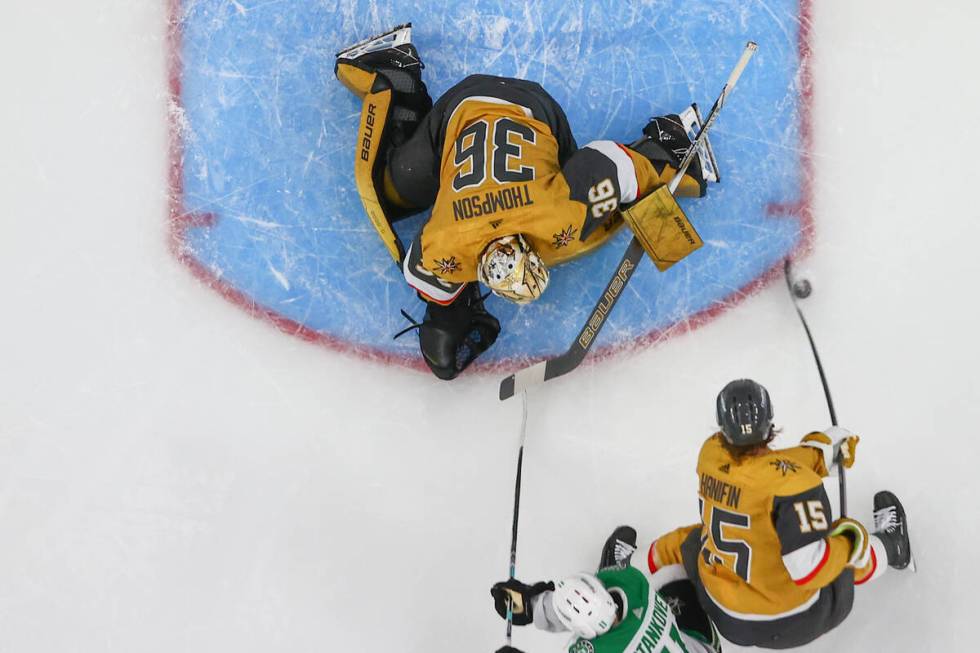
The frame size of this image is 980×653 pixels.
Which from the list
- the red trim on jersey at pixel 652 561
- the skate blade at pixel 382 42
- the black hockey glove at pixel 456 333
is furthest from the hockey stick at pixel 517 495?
the skate blade at pixel 382 42

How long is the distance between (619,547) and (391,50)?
7.25 ft

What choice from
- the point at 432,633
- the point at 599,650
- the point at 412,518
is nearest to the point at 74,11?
the point at 412,518

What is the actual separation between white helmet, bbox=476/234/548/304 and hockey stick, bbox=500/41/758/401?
50 centimetres

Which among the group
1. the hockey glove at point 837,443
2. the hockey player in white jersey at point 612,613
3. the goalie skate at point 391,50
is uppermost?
the goalie skate at point 391,50

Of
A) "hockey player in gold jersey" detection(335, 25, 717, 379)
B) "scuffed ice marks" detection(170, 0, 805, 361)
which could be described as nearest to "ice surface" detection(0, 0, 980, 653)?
"scuffed ice marks" detection(170, 0, 805, 361)

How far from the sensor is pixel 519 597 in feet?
10.5

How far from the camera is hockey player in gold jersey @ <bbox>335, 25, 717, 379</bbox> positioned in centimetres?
318

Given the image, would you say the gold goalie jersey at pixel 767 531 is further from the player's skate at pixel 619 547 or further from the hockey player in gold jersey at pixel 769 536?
the player's skate at pixel 619 547

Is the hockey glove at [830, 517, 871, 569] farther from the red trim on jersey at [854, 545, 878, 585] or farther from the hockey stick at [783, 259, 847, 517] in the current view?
the hockey stick at [783, 259, 847, 517]

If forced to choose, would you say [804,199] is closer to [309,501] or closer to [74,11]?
[309,501]

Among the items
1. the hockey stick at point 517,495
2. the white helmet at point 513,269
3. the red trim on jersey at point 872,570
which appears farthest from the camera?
the hockey stick at point 517,495

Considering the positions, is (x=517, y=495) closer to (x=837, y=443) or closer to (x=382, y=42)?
(x=837, y=443)

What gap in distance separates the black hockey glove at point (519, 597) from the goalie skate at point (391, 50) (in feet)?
6.79

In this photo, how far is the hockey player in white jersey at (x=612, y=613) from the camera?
2793mm
